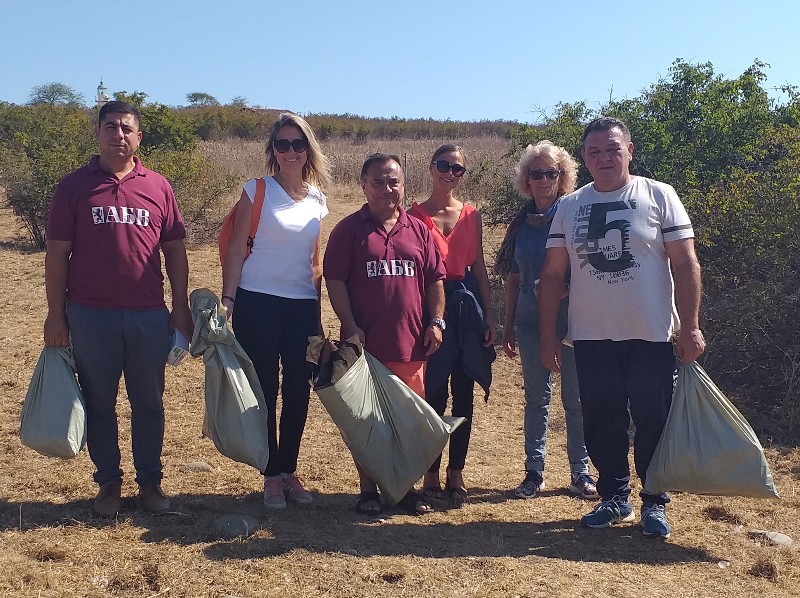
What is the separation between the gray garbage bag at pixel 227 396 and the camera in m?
3.96

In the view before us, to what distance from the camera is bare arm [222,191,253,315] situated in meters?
4.12

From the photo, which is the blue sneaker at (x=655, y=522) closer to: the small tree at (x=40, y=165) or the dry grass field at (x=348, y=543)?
the dry grass field at (x=348, y=543)

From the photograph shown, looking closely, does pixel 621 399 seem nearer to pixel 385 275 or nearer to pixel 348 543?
pixel 385 275

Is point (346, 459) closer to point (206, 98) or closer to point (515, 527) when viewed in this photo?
point (515, 527)

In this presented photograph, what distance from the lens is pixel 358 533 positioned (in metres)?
4.05

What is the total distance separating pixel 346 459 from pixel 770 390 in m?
3.37

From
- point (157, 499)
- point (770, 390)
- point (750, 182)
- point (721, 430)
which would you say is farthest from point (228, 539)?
point (750, 182)

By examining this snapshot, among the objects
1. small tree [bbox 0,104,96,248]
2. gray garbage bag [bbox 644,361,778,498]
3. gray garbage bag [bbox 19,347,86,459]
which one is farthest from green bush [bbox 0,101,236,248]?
gray garbage bag [bbox 644,361,778,498]

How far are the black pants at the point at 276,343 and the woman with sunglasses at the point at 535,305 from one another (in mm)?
1155

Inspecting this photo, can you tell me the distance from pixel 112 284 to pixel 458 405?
1.86 metres

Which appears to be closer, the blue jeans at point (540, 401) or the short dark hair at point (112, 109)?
the short dark hair at point (112, 109)

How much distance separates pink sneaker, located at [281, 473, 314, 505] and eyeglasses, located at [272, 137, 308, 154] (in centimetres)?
168

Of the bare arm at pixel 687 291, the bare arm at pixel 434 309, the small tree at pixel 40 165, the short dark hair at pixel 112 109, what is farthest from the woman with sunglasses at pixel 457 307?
the small tree at pixel 40 165

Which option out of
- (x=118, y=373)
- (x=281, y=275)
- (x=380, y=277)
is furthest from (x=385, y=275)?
(x=118, y=373)
